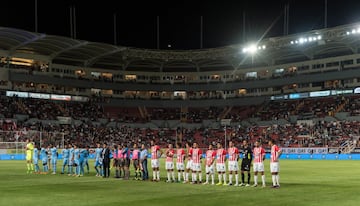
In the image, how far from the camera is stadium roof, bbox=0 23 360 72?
2958 inches

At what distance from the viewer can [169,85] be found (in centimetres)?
10188

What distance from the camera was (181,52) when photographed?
91875mm

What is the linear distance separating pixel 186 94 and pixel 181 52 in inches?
543

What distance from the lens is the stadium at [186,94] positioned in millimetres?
74625

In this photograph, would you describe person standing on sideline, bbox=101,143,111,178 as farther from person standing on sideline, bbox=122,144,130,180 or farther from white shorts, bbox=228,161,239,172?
white shorts, bbox=228,161,239,172

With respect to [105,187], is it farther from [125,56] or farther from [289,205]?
[125,56]

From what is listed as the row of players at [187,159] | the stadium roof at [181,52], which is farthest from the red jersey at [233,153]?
the stadium roof at [181,52]

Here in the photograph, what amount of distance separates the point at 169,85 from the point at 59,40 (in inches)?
1164

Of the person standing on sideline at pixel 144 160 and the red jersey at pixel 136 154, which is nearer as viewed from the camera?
the person standing on sideline at pixel 144 160

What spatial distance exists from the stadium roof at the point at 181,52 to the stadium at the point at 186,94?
8.4 inches

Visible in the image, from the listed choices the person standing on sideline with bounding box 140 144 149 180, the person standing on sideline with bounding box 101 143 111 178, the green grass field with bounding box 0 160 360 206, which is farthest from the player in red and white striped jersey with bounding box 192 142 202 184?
the person standing on sideline with bounding box 101 143 111 178

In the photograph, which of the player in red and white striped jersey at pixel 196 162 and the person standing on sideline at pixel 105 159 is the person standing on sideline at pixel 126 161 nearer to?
the person standing on sideline at pixel 105 159

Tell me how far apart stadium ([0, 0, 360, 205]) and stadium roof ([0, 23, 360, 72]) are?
214mm

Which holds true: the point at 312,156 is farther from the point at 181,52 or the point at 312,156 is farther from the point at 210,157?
the point at 210,157
